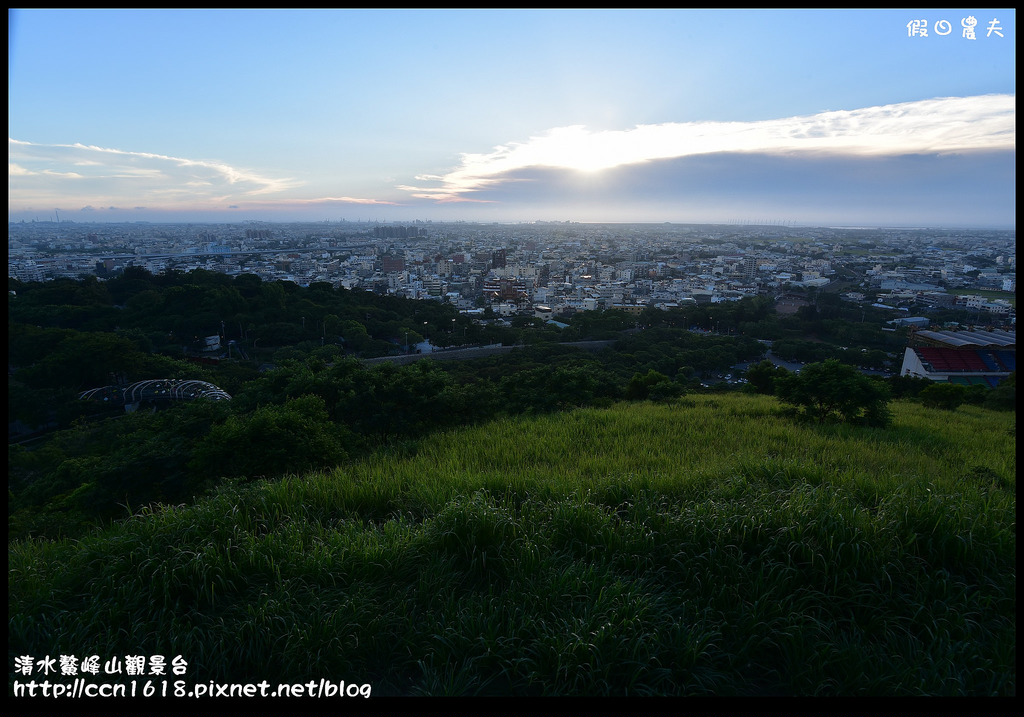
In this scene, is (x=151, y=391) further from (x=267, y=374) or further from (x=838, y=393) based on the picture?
(x=838, y=393)

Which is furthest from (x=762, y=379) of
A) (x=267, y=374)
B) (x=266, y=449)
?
(x=267, y=374)

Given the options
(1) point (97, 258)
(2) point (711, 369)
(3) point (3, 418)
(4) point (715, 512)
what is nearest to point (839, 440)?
(4) point (715, 512)

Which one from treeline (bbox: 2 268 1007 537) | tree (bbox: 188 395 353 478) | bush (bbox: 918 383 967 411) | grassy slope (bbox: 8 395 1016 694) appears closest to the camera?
grassy slope (bbox: 8 395 1016 694)

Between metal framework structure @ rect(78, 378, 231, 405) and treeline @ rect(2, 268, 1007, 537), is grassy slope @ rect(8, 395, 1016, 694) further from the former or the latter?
metal framework structure @ rect(78, 378, 231, 405)

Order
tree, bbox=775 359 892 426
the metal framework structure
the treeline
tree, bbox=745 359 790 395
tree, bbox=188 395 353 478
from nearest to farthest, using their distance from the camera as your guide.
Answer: tree, bbox=188 395 353 478, the treeline, tree, bbox=775 359 892 426, tree, bbox=745 359 790 395, the metal framework structure

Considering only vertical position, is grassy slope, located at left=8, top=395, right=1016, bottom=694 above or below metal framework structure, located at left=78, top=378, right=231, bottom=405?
above

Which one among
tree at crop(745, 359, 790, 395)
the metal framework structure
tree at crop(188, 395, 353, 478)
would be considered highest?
tree at crop(188, 395, 353, 478)

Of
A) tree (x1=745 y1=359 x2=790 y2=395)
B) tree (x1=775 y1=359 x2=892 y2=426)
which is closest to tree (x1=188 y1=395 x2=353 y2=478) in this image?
tree (x1=775 y1=359 x2=892 y2=426)
